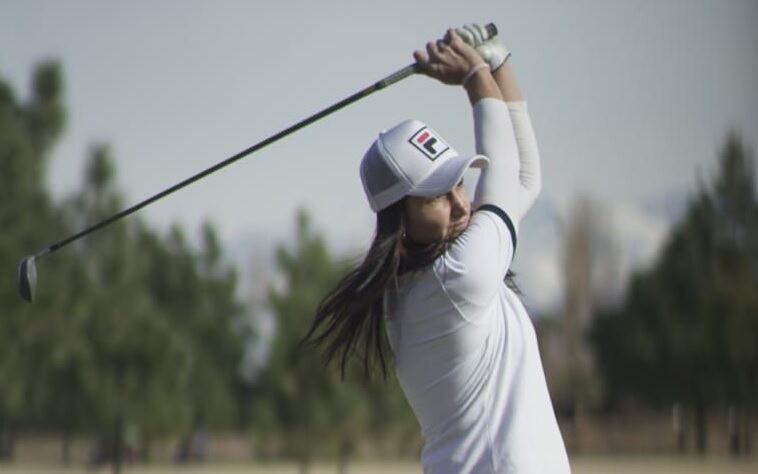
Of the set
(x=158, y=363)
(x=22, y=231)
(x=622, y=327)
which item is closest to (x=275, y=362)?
(x=158, y=363)

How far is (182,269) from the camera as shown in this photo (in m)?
39.5

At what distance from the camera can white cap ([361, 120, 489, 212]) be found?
9.69ft

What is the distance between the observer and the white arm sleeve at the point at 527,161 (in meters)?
3.13

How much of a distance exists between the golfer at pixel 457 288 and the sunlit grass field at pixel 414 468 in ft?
98.8

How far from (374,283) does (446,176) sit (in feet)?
0.88

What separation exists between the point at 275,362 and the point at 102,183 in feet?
15.5

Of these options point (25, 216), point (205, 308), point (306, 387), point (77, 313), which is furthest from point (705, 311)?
point (25, 216)

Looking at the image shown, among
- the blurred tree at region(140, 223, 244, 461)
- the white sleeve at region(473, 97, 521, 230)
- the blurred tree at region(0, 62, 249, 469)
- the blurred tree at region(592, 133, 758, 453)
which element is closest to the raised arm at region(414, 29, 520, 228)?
the white sleeve at region(473, 97, 521, 230)

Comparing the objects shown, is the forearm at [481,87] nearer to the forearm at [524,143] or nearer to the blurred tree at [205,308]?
the forearm at [524,143]

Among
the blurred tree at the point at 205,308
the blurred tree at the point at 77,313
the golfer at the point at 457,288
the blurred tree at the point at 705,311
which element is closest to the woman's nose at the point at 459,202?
the golfer at the point at 457,288

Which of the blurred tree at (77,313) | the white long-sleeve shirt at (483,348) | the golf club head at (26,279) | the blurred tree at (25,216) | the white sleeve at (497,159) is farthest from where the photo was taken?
the blurred tree at (77,313)

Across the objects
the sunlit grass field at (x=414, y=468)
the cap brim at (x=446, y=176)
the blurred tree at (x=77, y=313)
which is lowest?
the sunlit grass field at (x=414, y=468)

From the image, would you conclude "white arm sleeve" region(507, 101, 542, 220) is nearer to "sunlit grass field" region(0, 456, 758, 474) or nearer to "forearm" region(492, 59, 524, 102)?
"forearm" region(492, 59, 524, 102)

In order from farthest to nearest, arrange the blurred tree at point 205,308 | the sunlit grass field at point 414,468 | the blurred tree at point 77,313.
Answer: the blurred tree at point 205,308 < the sunlit grass field at point 414,468 < the blurred tree at point 77,313
